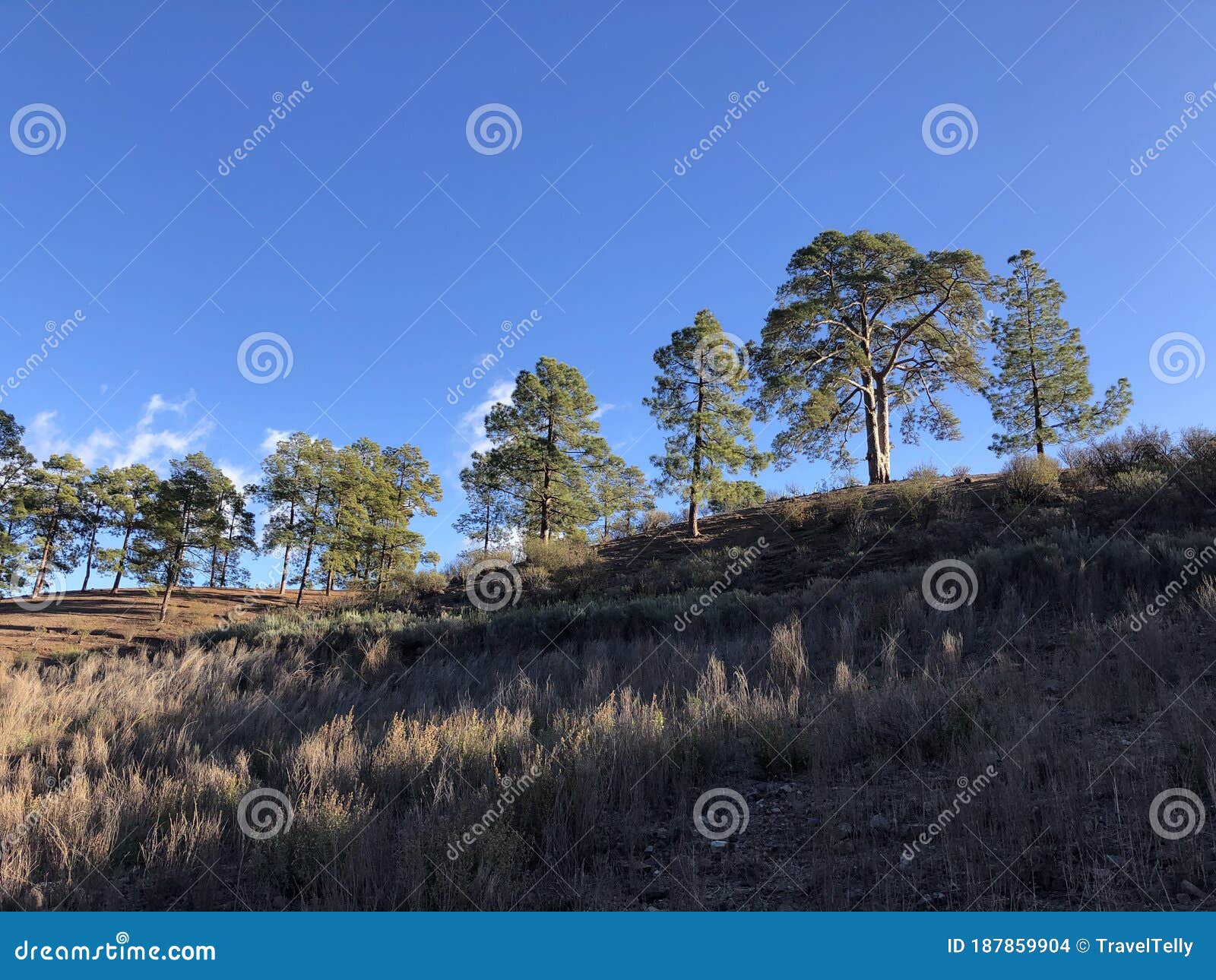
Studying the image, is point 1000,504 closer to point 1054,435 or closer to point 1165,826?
point 1165,826

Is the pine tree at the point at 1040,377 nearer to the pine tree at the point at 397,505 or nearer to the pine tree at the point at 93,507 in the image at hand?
the pine tree at the point at 397,505

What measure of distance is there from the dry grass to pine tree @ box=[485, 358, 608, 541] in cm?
2147

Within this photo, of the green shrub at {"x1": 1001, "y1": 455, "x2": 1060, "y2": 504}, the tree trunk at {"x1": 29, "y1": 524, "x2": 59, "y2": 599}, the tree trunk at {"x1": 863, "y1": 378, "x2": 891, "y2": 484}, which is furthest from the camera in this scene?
the tree trunk at {"x1": 29, "y1": 524, "x2": 59, "y2": 599}

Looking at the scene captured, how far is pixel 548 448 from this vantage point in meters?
31.1

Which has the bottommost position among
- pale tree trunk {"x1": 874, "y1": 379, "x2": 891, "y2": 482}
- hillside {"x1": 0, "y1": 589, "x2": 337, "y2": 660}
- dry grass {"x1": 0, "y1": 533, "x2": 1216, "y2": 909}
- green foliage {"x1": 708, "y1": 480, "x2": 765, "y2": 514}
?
dry grass {"x1": 0, "y1": 533, "x2": 1216, "y2": 909}

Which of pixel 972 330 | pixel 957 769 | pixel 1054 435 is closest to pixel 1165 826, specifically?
pixel 957 769

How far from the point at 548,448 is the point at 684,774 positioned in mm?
26495

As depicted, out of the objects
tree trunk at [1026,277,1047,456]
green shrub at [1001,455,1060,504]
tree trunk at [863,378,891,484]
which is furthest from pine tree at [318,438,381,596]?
tree trunk at [1026,277,1047,456]

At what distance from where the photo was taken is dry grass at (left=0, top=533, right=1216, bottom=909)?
11.8 ft

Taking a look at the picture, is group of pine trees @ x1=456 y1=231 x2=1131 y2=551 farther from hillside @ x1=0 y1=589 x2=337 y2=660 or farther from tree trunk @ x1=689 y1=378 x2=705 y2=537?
hillside @ x1=0 y1=589 x2=337 y2=660

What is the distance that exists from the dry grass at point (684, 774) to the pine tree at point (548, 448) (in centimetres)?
2147

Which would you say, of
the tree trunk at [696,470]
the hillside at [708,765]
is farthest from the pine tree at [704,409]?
the hillside at [708,765]

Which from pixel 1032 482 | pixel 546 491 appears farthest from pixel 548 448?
pixel 1032 482

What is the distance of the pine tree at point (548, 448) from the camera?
3138cm
